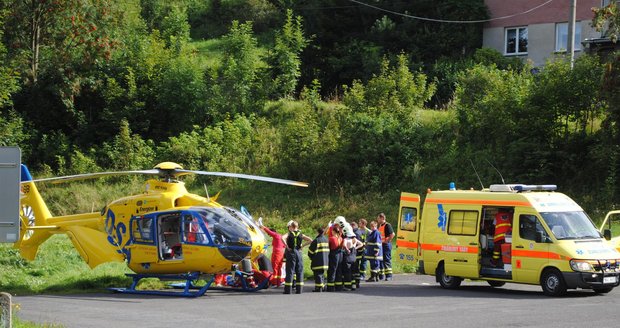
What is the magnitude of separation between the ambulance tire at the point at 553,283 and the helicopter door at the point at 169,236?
7.98 metres

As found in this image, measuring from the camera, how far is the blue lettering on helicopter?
797 inches

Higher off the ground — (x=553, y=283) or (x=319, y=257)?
(x=319, y=257)

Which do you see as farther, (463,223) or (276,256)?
(276,256)

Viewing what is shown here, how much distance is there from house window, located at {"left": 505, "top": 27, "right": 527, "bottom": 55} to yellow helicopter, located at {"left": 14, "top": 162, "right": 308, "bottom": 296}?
26161 millimetres

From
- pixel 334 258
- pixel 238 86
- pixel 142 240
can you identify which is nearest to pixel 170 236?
pixel 142 240

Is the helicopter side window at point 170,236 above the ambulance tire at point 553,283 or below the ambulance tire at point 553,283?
above

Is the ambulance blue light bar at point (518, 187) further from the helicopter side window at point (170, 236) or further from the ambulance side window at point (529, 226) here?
the helicopter side window at point (170, 236)

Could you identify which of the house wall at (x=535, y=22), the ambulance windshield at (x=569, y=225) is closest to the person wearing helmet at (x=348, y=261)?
the ambulance windshield at (x=569, y=225)

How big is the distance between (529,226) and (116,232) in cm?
946

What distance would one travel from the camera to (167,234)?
19.8 metres

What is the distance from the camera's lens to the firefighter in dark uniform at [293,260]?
19.9 metres

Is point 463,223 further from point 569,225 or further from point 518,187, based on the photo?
point 569,225

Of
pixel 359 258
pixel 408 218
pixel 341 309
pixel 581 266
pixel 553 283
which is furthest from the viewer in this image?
pixel 408 218

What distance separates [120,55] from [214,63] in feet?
15.9
